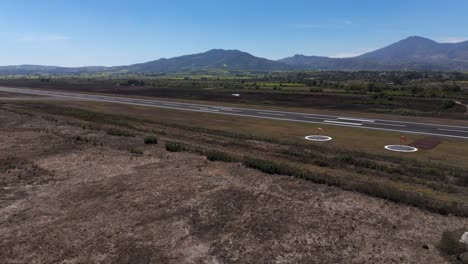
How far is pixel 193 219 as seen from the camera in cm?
1277

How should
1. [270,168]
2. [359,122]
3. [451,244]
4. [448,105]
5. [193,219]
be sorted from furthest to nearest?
[448,105], [359,122], [270,168], [193,219], [451,244]

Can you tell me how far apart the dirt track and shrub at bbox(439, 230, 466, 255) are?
0.32 metres

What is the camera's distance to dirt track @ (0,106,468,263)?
1047 centimetres

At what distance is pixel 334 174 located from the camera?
19531 millimetres

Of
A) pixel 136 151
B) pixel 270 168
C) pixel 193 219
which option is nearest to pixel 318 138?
pixel 270 168

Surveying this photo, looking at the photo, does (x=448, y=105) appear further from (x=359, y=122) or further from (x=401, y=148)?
(x=401, y=148)

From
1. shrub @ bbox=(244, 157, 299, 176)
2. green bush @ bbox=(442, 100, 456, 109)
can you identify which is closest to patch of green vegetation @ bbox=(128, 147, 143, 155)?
shrub @ bbox=(244, 157, 299, 176)

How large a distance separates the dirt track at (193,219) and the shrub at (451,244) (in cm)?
32

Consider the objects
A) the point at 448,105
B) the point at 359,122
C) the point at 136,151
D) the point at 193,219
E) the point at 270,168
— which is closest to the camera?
the point at 193,219

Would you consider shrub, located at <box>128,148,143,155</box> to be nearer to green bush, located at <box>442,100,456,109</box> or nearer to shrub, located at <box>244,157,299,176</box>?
shrub, located at <box>244,157,299,176</box>

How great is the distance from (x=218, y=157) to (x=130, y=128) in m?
17.5

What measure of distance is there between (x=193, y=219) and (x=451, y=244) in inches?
331

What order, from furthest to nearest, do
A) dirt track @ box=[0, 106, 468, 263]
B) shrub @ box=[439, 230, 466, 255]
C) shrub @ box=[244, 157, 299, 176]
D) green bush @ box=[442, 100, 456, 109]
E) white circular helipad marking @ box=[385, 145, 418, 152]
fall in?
1. green bush @ box=[442, 100, 456, 109]
2. white circular helipad marking @ box=[385, 145, 418, 152]
3. shrub @ box=[244, 157, 299, 176]
4. dirt track @ box=[0, 106, 468, 263]
5. shrub @ box=[439, 230, 466, 255]

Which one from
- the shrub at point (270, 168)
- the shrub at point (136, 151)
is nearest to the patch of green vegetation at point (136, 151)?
the shrub at point (136, 151)
